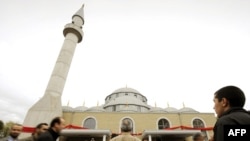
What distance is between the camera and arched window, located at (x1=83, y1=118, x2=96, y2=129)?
19.7 metres

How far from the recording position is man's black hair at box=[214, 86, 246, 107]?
1.71 meters

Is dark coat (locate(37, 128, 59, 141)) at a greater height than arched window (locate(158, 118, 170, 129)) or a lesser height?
lesser

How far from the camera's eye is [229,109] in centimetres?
164

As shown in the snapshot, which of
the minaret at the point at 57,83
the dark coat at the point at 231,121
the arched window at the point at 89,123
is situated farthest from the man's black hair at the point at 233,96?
the arched window at the point at 89,123

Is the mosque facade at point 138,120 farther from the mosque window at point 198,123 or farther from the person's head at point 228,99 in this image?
the person's head at point 228,99

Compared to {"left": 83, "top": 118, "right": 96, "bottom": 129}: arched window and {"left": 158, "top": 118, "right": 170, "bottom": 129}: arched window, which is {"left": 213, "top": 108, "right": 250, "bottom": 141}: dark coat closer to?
{"left": 83, "top": 118, "right": 96, "bottom": 129}: arched window

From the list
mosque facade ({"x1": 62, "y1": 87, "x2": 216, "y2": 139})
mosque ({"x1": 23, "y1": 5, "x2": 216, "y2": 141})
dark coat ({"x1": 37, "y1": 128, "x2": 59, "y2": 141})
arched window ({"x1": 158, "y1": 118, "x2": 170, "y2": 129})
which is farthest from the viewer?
arched window ({"x1": 158, "y1": 118, "x2": 170, "y2": 129})

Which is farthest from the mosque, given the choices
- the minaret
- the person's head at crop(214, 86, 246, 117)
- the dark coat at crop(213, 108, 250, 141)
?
the dark coat at crop(213, 108, 250, 141)

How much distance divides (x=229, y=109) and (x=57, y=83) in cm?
1649

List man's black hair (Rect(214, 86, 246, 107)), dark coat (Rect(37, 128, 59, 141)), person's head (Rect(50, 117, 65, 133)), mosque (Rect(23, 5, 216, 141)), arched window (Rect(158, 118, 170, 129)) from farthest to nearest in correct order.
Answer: arched window (Rect(158, 118, 170, 129)) < mosque (Rect(23, 5, 216, 141)) < person's head (Rect(50, 117, 65, 133)) < dark coat (Rect(37, 128, 59, 141)) < man's black hair (Rect(214, 86, 246, 107))

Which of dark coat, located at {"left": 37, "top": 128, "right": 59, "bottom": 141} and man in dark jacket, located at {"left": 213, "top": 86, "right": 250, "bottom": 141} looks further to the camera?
dark coat, located at {"left": 37, "top": 128, "right": 59, "bottom": 141}

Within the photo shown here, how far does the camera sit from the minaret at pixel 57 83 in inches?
555

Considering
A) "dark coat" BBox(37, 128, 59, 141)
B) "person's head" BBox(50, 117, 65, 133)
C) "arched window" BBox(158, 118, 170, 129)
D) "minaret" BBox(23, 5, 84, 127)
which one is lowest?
"dark coat" BBox(37, 128, 59, 141)

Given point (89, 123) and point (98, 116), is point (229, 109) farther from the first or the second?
point (89, 123)
